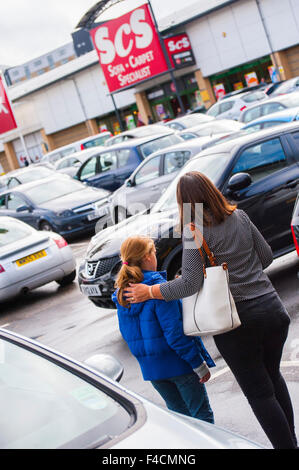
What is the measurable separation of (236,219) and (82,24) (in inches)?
1348

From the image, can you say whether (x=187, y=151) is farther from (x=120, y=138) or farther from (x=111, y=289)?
(x=120, y=138)

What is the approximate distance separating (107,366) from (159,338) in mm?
655

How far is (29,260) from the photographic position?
436 inches

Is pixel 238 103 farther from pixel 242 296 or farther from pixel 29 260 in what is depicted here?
pixel 242 296

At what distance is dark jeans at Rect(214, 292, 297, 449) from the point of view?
3771 mm

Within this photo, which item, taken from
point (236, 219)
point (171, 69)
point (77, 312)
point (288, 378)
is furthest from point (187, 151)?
point (171, 69)

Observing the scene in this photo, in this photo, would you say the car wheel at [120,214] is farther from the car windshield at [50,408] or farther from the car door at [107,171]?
the car windshield at [50,408]

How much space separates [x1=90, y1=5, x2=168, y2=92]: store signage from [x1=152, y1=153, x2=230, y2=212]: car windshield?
84.9 ft

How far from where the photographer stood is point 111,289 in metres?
7.64

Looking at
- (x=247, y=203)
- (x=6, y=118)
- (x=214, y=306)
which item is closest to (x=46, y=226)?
(x=247, y=203)

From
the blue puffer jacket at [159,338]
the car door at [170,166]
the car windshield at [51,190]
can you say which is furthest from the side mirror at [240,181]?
the car windshield at [51,190]

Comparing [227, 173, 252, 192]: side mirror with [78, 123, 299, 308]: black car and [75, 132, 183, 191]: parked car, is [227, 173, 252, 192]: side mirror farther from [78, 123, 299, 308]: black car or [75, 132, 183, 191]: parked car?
[75, 132, 183, 191]: parked car

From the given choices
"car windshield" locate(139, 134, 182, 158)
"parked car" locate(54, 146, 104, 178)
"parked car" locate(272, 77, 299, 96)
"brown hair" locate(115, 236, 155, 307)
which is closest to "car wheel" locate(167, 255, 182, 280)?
"brown hair" locate(115, 236, 155, 307)

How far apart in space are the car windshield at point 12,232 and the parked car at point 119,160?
17.9 feet
